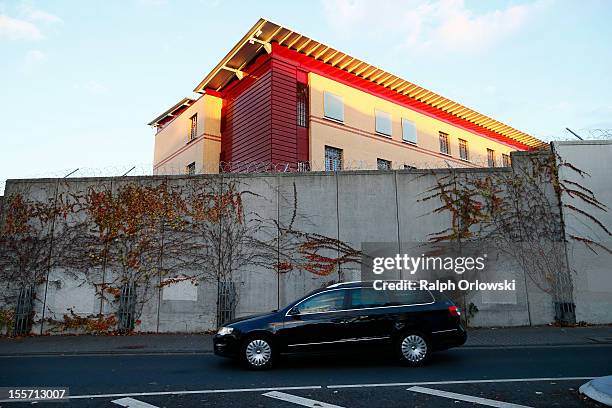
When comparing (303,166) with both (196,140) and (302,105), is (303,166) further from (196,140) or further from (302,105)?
(196,140)

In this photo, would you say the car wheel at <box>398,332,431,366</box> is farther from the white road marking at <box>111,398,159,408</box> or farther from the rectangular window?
the rectangular window

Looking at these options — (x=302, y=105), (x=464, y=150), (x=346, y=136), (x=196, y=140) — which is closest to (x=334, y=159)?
(x=346, y=136)

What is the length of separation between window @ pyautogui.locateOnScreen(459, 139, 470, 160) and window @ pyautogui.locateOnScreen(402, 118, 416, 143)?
5158 millimetres

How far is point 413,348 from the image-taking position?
319 inches

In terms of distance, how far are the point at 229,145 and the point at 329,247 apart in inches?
469

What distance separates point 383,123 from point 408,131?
2217 millimetres

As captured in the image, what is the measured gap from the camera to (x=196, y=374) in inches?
303

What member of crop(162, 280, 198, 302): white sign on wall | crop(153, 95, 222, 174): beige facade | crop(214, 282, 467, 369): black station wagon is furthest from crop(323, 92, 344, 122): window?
crop(214, 282, 467, 369): black station wagon

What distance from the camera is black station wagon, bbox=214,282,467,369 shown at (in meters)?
8.08

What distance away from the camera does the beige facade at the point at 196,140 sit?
24.3m

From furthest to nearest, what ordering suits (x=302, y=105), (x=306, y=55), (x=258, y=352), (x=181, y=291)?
(x=306, y=55) < (x=302, y=105) < (x=181, y=291) < (x=258, y=352)

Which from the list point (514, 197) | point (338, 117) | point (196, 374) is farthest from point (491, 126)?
point (196, 374)

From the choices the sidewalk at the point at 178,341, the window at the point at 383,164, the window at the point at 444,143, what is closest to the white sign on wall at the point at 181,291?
the sidewalk at the point at 178,341

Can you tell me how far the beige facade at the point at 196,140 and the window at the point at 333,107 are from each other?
6680 mm
